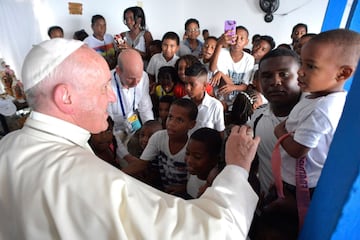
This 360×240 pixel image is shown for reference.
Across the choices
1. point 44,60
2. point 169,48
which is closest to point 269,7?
point 169,48

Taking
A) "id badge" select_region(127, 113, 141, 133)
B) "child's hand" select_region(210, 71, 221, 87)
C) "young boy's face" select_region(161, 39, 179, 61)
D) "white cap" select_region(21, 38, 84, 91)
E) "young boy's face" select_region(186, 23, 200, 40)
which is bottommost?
"id badge" select_region(127, 113, 141, 133)

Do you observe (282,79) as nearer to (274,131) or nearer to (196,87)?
(274,131)

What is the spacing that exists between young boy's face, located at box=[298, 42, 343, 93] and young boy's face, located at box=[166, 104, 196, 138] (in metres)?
0.74

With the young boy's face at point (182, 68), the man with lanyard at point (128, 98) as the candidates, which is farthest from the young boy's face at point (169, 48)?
the man with lanyard at point (128, 98)

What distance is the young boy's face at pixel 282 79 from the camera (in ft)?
3.68

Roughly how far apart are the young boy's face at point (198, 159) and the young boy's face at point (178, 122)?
0.77ft

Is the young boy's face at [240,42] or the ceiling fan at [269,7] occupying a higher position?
the ceiling fan at [269,7]

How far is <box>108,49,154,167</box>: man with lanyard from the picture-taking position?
7.14ft

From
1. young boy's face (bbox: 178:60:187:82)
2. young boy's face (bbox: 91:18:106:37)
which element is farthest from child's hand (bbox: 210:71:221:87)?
young boy's face (bbox: 91:18:106:37)

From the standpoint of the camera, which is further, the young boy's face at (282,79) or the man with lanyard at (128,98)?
the man with lanyard at (128,98)

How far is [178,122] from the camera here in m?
1.51

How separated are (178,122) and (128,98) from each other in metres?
0.98

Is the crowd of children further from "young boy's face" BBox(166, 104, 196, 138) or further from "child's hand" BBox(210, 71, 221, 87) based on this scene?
"child's hand" BBox(210, 71, 221, 87)

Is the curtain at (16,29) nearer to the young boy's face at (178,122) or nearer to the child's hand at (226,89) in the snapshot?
the child's hand at (226,89)
